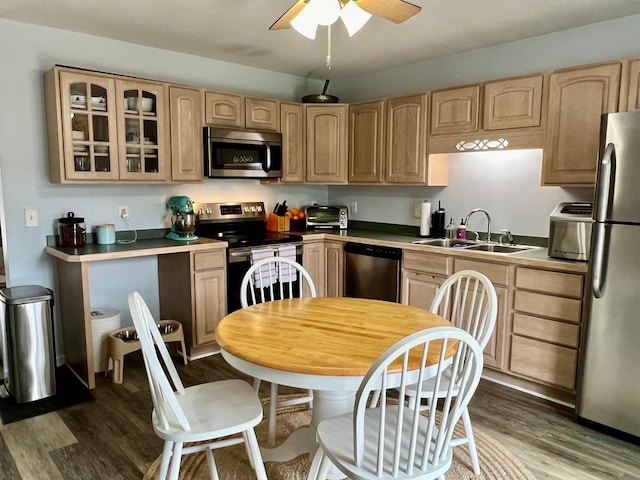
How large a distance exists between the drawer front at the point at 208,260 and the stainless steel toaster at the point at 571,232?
7.41 ft

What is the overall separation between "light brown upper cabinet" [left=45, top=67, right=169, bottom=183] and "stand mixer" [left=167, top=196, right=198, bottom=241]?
28 centimetres

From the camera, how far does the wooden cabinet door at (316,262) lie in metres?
4.12

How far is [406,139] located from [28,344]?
302cm

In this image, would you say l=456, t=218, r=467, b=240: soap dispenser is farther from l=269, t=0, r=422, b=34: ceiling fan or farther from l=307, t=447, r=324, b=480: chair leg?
l=307, t=447, r=324, b=480: chair leg

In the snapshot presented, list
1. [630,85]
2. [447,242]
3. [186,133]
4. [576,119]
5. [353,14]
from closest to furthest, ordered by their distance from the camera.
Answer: [353,14] → [630,85] → [576,119] → [186,133] → [447,242]

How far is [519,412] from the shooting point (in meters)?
2.80

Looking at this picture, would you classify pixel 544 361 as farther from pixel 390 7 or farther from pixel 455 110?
pixel 390 7

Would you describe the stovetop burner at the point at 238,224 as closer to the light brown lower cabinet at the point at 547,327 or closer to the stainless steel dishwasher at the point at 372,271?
the stainless steel dishwasher at the point at 372,271

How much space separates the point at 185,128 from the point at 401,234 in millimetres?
2053

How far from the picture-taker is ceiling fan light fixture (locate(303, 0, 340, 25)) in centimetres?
206

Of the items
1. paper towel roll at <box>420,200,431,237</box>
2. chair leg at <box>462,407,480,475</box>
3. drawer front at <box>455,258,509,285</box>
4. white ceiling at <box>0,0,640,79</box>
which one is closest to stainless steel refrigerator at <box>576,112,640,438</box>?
drawer front at <box>455,258,509,285</box>

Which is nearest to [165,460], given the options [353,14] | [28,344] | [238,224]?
[28,344]

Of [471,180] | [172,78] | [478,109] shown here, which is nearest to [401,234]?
[471,180]

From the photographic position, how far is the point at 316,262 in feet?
13.8
